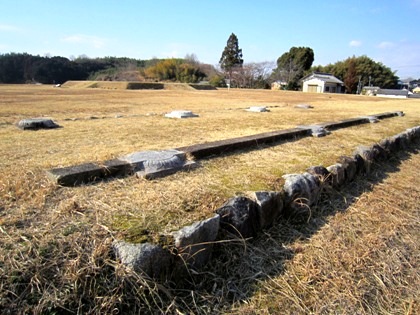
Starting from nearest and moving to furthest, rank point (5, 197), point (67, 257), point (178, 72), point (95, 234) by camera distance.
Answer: point (67, 257) < point (95, 234) < point (5, 197) < point (178, 72)

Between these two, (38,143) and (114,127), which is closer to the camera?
(38,143)

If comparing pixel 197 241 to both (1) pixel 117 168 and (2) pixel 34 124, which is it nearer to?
(1) pixel 117 168

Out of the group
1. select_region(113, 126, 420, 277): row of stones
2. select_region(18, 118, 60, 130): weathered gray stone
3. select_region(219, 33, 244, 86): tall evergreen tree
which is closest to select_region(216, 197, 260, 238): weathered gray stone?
select_region(113, 126, 420, 277): row of stones

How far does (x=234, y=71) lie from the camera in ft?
139

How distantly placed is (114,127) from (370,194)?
3.90m

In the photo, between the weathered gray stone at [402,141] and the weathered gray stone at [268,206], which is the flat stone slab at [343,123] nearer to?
the weathered gray stone at [402,141]

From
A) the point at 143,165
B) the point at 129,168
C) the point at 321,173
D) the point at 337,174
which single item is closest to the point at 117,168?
the point at 129,168

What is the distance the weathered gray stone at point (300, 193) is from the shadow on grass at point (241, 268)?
3.3 inches

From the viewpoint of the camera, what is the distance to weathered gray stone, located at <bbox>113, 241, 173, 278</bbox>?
1.23 metres

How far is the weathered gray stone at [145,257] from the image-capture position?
1.23m

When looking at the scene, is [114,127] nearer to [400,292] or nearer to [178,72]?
[400,292]

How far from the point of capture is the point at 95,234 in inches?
53.0

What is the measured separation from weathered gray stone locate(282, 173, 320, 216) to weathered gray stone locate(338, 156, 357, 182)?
0.72 metres

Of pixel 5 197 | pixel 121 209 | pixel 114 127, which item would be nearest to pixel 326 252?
pixel 121 209
